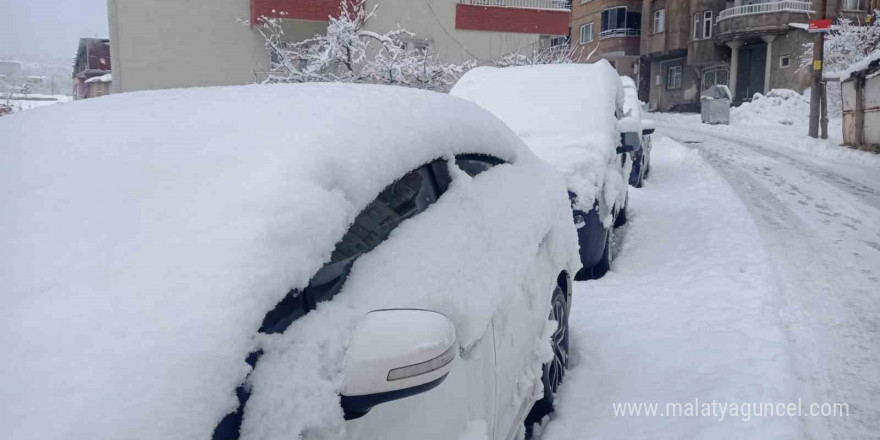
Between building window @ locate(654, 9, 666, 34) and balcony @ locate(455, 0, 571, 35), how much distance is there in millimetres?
24220

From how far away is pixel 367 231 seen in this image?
193 centimetres

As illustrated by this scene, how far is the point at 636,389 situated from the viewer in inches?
148

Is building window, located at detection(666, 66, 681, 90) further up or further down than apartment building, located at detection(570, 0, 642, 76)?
further down

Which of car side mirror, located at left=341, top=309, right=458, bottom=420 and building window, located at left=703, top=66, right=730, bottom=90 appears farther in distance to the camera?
building window, located at left=703, top=66, right=730, bottom=90

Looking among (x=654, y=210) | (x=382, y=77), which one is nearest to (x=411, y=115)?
Answer: (x=654, y=210)

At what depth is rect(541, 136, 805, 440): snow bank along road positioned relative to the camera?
3369mm

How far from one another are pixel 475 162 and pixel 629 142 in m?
4.02

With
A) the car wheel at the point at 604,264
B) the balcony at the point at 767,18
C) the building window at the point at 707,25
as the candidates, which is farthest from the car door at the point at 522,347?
the building window at the point at 707,25

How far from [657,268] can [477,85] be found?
2943mm

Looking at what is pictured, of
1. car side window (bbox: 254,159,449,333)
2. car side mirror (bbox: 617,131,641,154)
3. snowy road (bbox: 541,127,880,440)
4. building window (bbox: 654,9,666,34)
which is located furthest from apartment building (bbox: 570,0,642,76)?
car side window (bbox: 254,159,449,333)

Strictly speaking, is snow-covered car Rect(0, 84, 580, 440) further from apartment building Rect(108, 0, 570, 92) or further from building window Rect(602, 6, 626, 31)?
building window Rect(602, 6, 626, 31)

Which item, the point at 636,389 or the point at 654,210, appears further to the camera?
the point at 654,210

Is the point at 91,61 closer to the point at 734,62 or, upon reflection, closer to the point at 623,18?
the point at 623,18

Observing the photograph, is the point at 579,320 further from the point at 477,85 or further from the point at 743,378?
the point at 477,85
